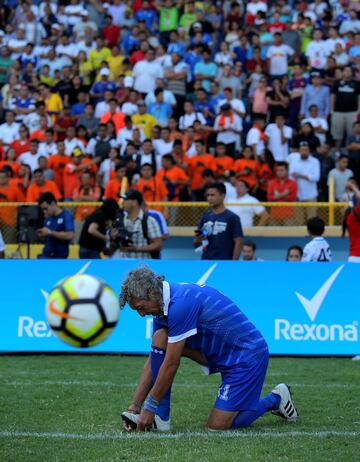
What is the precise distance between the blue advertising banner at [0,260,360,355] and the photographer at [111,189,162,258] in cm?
78

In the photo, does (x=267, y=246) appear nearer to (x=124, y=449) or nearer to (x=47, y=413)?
(x=47, y=413)

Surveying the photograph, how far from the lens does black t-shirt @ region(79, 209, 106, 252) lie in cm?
1473

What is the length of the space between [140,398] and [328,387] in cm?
279

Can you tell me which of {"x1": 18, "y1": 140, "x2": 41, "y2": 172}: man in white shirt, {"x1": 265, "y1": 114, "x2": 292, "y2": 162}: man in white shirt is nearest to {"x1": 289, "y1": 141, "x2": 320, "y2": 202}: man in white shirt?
{"x1": 265, "y1": 114, "x2": 292, "y2": 162}: man in white shirt

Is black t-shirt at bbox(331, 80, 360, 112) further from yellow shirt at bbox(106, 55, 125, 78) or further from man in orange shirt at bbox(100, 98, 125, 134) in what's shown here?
yellow shirt at bbox(106, 55, 125, 78)

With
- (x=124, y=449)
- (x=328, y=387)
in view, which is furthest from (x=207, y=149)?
(x=124, y=449)

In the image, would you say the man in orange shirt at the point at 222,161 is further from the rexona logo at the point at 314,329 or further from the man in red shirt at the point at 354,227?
the rexona logo at the point at 314,329

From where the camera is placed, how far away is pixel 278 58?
22.0 meters

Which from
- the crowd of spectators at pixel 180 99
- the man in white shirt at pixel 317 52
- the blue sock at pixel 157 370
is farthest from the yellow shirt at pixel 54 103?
the blue sock at pixel 157 370

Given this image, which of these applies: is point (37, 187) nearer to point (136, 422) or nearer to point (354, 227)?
point (354, 227)

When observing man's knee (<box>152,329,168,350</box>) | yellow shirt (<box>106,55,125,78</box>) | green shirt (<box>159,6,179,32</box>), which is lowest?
man's knee (<box>152,329,168,350</box>)

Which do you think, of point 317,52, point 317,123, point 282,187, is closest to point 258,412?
point 282,187

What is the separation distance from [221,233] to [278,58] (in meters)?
9.63

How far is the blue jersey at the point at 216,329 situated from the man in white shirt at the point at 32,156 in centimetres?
1284
